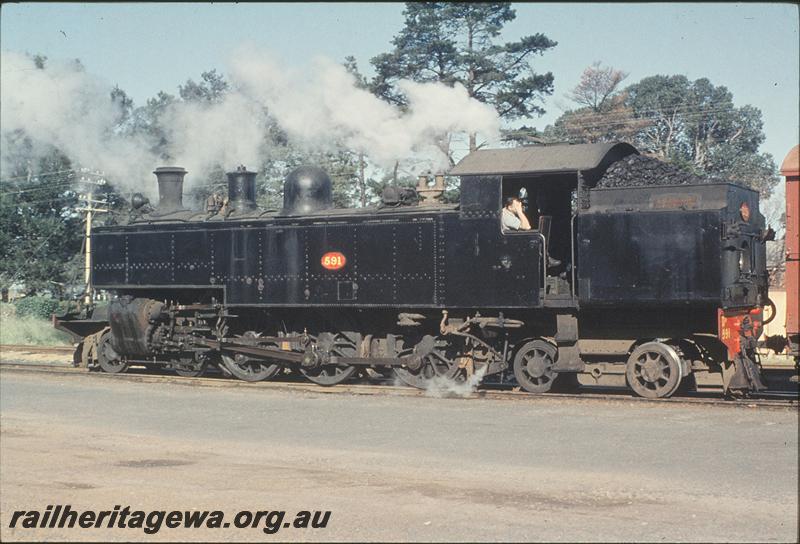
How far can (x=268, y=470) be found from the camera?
10031 mm

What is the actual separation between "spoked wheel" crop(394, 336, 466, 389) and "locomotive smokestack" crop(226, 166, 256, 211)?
5295 mm

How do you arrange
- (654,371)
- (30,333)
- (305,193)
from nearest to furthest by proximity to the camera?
(654,371)
(305,193)
(30,333)

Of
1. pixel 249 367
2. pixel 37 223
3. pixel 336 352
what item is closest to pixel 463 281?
pixel 336 352

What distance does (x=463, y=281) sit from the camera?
15578 mm

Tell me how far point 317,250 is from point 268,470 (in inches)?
300

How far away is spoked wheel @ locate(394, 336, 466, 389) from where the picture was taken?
1623 cm

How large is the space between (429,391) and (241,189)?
20.9 feet

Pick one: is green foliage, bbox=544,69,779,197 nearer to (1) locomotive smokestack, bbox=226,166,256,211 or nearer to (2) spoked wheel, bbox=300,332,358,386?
(1) locomotive smokestack, bbox=226,166,256,211

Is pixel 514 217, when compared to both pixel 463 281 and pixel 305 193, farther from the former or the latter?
pixel 305 193

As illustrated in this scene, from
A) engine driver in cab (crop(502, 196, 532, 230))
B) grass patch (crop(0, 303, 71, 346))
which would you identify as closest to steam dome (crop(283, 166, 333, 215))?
engine driver in cab (crop(502, 196, 532, 230))

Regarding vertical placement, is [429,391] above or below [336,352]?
below

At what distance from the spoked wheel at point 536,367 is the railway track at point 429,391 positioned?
25 centimetres

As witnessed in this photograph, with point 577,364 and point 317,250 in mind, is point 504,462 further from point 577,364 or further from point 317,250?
point 317,250

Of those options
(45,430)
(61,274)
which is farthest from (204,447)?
(61,274)
